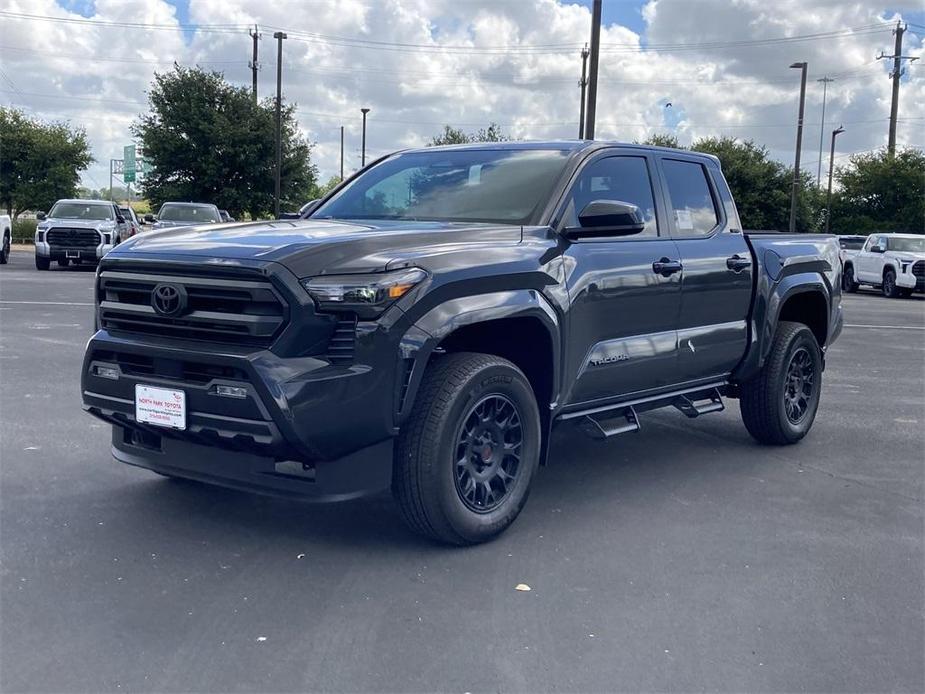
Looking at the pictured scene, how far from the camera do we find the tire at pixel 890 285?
2577 cm

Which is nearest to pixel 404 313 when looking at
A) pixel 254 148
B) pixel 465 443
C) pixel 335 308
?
pixel 335 308

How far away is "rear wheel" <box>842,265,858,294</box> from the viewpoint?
28130 mm

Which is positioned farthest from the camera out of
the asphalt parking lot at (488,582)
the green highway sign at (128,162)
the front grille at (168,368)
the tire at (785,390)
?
the green highway sign at (128,162)

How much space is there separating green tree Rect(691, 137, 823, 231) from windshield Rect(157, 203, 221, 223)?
30412mm

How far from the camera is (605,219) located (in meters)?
5.04

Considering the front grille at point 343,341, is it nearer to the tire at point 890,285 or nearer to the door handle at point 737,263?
the door handle at point 737,263

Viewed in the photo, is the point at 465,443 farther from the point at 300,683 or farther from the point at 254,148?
the point at 254,148

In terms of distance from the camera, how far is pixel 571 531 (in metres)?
4.97

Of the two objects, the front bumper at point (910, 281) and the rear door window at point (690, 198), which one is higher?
the rear door window at point (690, 198)

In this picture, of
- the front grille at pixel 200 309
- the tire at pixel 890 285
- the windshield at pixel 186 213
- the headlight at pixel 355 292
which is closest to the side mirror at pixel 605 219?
the headlight at pixel 355 292

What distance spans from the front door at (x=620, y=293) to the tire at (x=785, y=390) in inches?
47.0

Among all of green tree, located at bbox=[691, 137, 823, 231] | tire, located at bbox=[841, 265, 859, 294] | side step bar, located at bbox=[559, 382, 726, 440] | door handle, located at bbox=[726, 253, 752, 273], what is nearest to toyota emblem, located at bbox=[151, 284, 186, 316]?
side step bar, located at bbox=[559, 382, 726, 440]

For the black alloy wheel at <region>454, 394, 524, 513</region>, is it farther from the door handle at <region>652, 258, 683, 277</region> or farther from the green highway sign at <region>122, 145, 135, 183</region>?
the green highway sign at <region>122, 145, 135, 183</region>

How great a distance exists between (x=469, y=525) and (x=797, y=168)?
42606 mm
